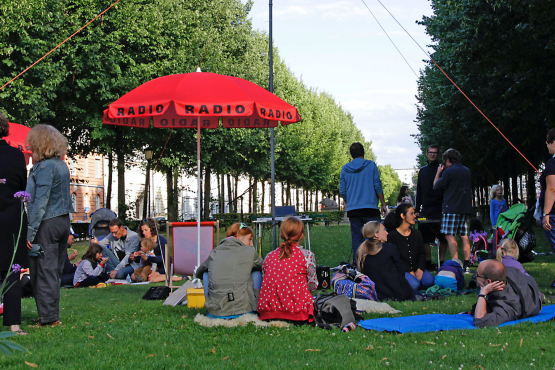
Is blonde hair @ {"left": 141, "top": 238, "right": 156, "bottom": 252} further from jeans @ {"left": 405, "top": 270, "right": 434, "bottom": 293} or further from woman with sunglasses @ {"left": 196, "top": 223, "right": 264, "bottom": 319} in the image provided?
woman with sunglasses @ {"left": 196, "top": 223, "right": 264, "bottom": 319}

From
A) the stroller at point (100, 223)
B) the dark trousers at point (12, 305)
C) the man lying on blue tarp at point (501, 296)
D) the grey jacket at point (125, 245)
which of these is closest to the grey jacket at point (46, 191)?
the dark trousers at point (12, 305)

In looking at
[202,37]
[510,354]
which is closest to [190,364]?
[510,354]

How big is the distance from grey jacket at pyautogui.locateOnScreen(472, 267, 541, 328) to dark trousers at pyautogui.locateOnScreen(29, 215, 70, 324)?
13.6 feet

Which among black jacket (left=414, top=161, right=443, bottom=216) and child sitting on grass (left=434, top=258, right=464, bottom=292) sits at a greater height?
black jacket (left=414, top=161, right=443, bottom=216)

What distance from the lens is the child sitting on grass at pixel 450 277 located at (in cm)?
806

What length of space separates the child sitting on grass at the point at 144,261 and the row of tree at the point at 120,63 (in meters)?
8.85

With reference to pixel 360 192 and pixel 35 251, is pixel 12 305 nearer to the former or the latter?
pixel 35 251

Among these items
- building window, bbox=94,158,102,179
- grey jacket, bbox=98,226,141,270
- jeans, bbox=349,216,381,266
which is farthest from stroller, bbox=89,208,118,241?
building window, bbox=94,158,102,179

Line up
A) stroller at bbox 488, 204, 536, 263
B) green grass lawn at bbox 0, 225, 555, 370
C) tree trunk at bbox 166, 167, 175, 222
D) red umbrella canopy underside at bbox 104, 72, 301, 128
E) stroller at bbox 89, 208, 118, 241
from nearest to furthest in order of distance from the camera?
green grass lawn at bbox 0, 225, 555, 370 < red umbrella canopy underside at bbox 104, 72, 301, 128 < stroller at bbox 488, 204, 536, 263 < stroller at bbox 89, 208, 118, 241 < tree trunk at bbox 166, 167, 175, 222

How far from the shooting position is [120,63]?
22594 mm

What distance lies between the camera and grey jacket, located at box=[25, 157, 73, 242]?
227 inches

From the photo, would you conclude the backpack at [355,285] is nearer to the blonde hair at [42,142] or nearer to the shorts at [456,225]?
the shorts at [456,225]

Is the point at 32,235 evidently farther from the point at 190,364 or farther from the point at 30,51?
the point at 30,51

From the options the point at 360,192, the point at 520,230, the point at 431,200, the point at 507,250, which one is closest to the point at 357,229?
the point at 360,192
